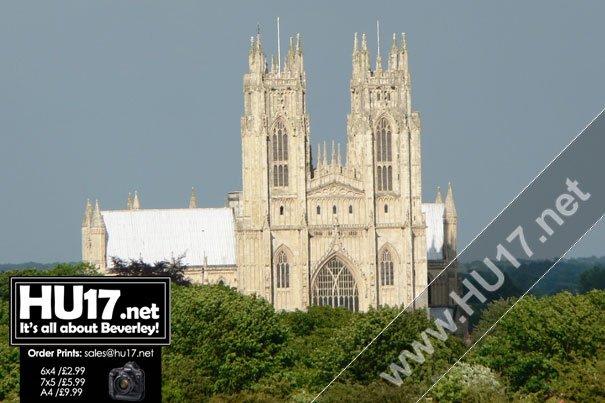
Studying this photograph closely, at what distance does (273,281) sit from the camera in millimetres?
100875

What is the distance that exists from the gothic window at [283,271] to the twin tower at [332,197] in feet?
0.22

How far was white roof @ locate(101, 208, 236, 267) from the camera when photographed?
110 metres

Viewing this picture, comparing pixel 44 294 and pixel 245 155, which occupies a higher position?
pixel 245 155

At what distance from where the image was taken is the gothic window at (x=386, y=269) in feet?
333

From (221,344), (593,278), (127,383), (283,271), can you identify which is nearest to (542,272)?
(593,278)

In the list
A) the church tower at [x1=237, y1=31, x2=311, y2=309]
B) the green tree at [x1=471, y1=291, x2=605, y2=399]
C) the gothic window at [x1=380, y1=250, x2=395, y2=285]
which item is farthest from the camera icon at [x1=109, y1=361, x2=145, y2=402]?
the gothic window at [x1=380, y1=250, x2=395, y2=285]

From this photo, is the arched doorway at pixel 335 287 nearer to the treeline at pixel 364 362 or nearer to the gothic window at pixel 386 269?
the gothic window at pixel 386 269

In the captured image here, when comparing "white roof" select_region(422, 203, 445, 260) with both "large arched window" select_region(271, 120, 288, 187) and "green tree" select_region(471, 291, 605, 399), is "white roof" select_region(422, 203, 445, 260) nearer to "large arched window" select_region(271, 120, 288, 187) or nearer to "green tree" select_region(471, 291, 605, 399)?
"large arched window" select_region(271, 120, 288, 187)

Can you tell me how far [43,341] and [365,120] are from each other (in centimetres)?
9054

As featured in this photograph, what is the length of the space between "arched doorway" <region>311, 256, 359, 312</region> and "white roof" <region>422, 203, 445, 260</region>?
1048 cm

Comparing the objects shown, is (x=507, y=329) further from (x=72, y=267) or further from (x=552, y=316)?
(x=72, y=267)

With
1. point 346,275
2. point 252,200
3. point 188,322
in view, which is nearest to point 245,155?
point 252,200

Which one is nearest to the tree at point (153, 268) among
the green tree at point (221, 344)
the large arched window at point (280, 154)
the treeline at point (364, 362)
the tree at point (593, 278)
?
the large arched window at point (280, 154)

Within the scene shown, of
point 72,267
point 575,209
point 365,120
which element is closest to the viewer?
point 575,209
